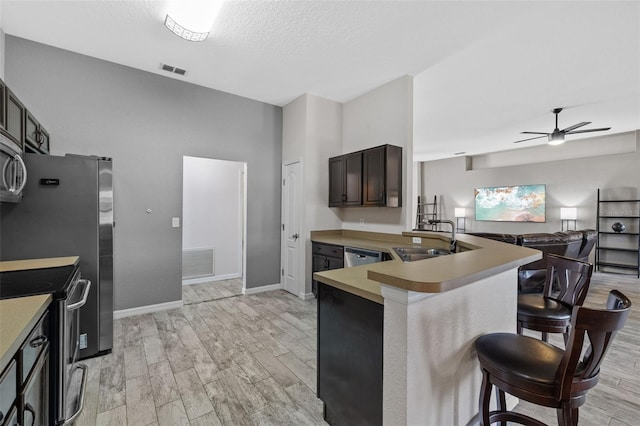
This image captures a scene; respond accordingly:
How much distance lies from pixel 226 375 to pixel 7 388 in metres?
1.52

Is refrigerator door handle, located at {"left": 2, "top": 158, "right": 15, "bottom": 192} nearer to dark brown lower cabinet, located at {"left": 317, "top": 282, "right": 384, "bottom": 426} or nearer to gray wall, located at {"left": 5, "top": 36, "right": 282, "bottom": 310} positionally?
gray wall, located at {"left": 5, "top": 36, "right": 282, "bottom": 310}

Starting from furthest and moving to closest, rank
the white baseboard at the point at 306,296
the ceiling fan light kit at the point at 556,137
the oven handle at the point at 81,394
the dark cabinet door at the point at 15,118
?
1. the ceiling fan light kit at the point at 556,137
2. the white baseboard at the point at 306,296
3. the dark cabinet door at the point at 15,118
4. the oven handle at the point at 81,394

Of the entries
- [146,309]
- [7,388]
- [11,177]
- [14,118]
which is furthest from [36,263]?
[146,309]

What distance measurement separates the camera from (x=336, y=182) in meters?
4.39

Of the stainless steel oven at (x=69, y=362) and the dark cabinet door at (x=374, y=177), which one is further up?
the dark cabinet door at (x=374, y=177)

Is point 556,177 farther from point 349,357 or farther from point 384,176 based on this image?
point 349,357

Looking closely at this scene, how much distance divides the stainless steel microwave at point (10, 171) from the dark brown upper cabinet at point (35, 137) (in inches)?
22.5

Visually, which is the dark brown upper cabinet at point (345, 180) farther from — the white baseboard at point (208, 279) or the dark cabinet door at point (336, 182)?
the white baseboard at point (208, 279)

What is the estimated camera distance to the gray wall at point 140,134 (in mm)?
3123

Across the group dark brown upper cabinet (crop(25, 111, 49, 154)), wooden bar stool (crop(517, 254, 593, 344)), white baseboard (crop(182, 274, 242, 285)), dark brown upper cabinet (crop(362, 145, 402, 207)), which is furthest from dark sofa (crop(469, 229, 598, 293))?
dark brown upper cabinet (crop(25, 111, 49, 154))

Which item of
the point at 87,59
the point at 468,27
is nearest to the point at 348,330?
the point at 468,27

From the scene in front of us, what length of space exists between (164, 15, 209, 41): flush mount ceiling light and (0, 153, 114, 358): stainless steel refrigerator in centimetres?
135

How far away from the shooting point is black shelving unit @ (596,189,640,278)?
5.95 m

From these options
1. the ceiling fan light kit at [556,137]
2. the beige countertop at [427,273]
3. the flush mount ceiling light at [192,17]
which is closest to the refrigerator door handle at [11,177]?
the flush mount ceiling light at [192,17]
